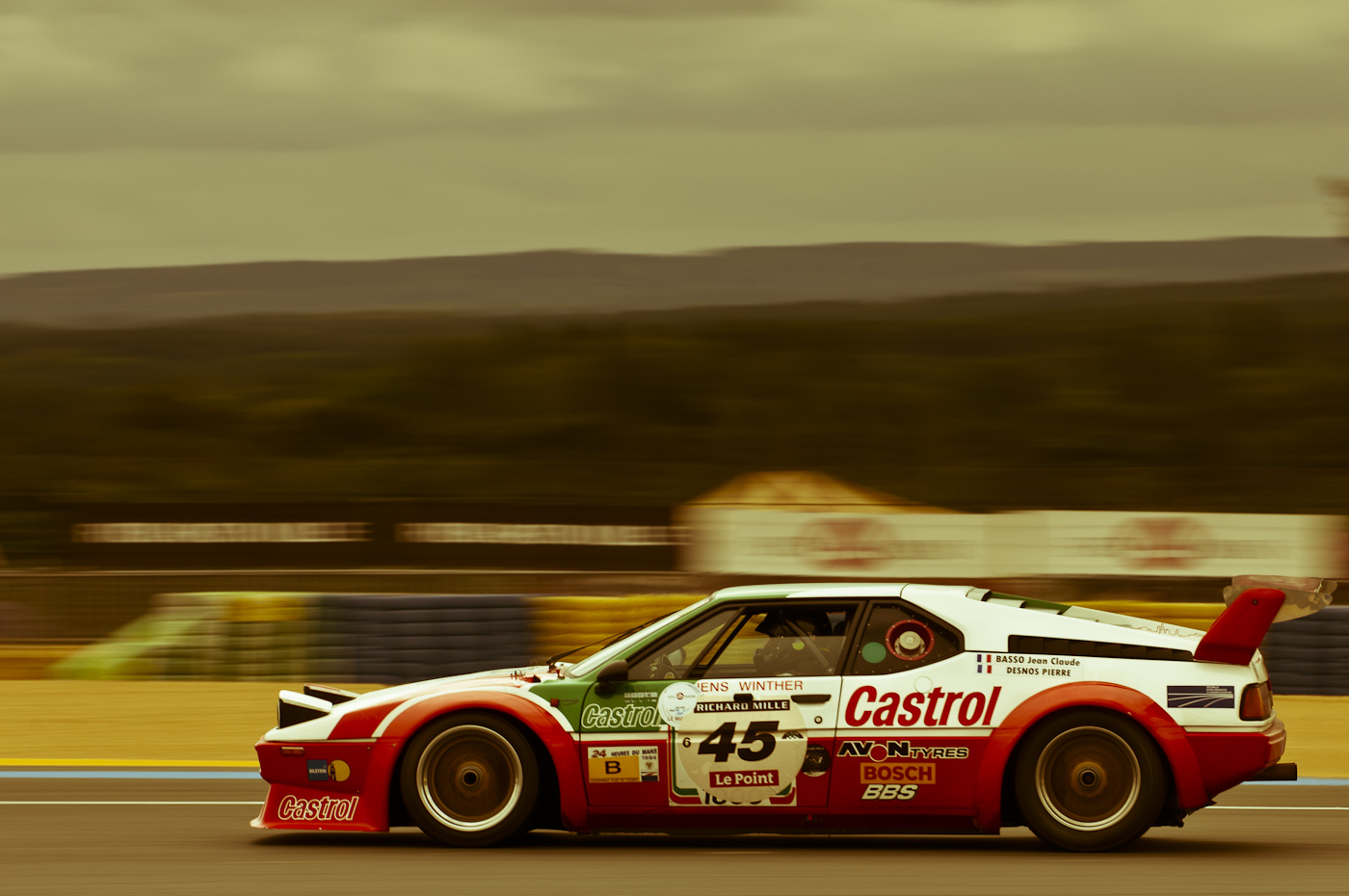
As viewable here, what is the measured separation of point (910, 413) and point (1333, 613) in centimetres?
5591

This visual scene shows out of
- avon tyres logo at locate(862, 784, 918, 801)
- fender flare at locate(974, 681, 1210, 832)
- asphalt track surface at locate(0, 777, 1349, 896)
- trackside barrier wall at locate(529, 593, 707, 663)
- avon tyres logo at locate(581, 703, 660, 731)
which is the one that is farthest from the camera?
trackside barrier wall at locate(529, 593, 707, 663)

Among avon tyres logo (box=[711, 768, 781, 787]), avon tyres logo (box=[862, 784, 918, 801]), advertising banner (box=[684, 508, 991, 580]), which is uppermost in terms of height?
advertising banner (box=[684, 508, 991, 580])

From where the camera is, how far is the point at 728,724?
6480 mm

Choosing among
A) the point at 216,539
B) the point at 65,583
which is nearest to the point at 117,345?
the point at 216,539

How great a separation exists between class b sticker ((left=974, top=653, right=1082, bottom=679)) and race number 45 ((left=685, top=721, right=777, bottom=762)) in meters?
0.87

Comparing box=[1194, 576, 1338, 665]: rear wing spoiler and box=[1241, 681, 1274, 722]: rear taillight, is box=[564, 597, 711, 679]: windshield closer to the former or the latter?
box=[1194, 576, 1338, 665]: rear wing spoiler

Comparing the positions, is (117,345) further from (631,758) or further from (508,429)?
(631,758)

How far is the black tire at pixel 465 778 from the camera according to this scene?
661cm

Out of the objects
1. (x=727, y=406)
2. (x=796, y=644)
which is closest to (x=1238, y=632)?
(x=796, y=644)

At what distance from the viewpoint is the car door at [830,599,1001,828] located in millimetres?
6406

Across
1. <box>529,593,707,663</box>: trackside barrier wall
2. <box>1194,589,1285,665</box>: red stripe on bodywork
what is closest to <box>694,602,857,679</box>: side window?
<box>1194,589,1285,665</box>: red stripe on bodywork

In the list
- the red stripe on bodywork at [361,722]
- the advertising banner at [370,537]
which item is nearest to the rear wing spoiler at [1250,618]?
the red stripe on bodywork at [361,722]

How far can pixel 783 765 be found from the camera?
21.1 ft

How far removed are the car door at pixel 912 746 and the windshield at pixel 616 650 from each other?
74 cm
